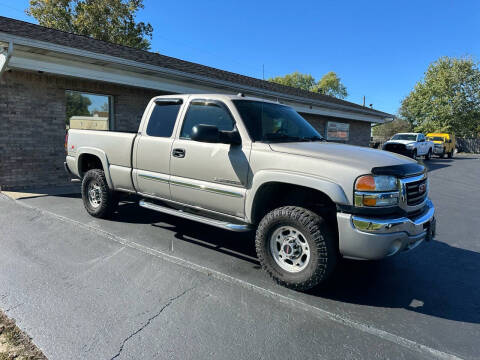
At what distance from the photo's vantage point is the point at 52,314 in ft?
9.26

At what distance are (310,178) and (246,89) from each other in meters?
9.78

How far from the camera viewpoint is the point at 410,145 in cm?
2003

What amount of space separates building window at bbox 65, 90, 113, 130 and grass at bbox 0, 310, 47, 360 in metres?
7.29

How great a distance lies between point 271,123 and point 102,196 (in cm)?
312

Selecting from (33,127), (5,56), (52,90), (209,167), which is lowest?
(209,167)

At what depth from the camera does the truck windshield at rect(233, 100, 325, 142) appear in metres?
3.88

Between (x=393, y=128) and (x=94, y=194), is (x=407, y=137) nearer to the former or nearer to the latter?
(x=94, y=194)

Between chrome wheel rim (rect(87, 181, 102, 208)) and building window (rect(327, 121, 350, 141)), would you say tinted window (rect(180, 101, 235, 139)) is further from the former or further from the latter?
building window (rect(327, 121, 350, 141))

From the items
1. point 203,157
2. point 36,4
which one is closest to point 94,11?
point 36,4

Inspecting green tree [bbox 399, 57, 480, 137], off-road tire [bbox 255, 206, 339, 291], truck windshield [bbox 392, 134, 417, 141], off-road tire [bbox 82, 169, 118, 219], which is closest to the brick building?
off-road tire [bbox 82, 169, 118, 219]

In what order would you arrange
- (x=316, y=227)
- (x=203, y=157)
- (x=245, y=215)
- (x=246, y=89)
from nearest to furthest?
(x=316, y=227) → (x=245, y=215) → (x=203, y=157) → (x=246, y=89)

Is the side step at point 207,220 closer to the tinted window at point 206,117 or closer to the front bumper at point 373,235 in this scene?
the tinted window at point 206,117

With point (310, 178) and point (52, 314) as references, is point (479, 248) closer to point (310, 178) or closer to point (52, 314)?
point (310, 178)

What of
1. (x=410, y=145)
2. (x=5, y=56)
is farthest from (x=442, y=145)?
(x=5, y=56)
